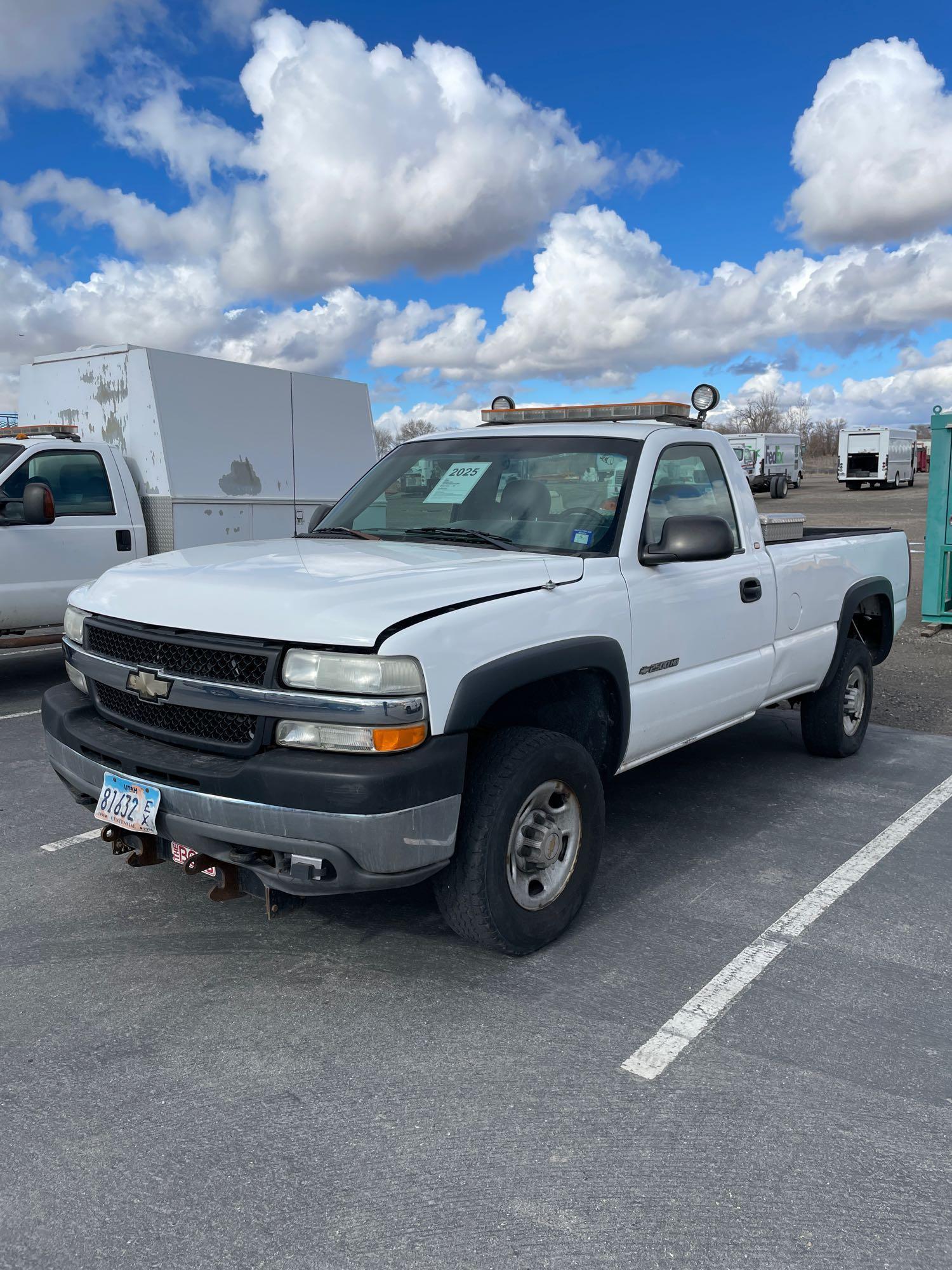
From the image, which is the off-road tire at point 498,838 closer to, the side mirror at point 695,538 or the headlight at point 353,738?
the headlight at point 353,738

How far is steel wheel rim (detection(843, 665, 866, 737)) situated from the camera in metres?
6.21

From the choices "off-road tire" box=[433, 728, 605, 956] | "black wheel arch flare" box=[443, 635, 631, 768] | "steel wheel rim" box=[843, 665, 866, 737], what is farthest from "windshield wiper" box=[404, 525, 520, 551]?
"steel wheel rim" box=[843, 665, 866, 737]

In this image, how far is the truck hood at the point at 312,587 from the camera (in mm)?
3078

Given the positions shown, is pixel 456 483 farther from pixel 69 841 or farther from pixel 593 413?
pixel 69 841

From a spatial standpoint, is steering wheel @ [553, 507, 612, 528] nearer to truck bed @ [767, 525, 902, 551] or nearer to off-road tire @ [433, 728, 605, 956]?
off-road tire @ [433, 728, 605, 956]

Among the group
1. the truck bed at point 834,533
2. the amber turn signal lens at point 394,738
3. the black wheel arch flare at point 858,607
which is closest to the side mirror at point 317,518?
the amber turn signal lens at point 394,738

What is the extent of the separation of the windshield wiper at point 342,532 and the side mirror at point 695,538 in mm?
Result: 1229

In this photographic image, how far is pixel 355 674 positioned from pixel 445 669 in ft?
0.90

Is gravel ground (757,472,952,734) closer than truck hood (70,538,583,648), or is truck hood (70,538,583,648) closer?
truck hood (70,538,583,648)

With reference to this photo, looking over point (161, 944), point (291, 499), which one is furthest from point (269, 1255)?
point (291, 499)

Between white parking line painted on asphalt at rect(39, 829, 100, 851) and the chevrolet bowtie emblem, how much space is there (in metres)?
1.61

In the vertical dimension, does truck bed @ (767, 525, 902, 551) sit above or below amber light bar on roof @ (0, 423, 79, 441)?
below

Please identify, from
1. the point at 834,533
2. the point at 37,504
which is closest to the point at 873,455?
the point at 834,533

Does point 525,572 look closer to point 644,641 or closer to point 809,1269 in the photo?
point 644,641
